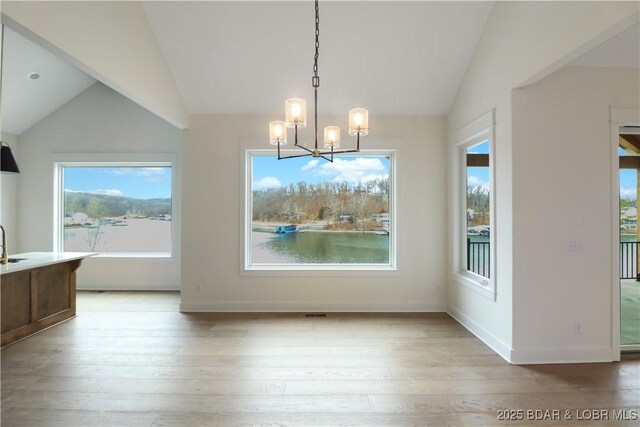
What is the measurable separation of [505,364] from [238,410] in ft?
7.84

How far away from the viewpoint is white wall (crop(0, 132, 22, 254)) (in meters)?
5.50

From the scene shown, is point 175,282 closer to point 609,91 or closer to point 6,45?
point 6,45

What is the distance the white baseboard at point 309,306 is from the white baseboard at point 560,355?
1501 millimetres

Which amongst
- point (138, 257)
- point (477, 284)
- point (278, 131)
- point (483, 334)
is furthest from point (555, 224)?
point (138, 257)

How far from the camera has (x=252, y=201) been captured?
472 cm

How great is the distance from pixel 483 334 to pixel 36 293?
5157mm

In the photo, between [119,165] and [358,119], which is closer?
[358,119]

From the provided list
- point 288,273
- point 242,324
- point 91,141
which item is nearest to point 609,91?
point 288,273

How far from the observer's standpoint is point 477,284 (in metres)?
3.66

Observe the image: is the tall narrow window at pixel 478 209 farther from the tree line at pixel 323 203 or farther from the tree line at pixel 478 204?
the tree line at pixel 323 203

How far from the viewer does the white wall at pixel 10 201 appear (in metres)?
5.50

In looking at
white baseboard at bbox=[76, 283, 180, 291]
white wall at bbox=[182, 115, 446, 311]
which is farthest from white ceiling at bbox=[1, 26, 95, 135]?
white baseboard at bbox=[76, 283, 180, 291]

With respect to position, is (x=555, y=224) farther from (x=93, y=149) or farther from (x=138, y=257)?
(x=93, y=149)

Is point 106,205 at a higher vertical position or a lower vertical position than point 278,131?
lower
